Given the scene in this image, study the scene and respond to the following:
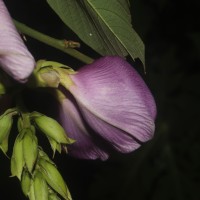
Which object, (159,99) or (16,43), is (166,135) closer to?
(159,99)

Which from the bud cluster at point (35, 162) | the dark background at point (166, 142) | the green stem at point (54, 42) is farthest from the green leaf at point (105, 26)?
the dark background at point (166, 142)

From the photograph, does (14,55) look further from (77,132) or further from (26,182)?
(77,132)

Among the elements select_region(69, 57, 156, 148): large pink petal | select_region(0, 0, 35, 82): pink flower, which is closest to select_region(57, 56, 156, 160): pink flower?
select_region(69, 57, 156, 148): large pink petal

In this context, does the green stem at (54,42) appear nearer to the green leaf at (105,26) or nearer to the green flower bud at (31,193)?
the green leaf at (105,26)

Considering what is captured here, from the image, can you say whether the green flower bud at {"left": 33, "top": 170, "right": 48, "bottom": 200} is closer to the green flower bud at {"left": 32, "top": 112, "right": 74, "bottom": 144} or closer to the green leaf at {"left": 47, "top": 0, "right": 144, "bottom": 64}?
the green flower bud at {"left": 32, "top": 112, "right": 74, "bottom": 144}

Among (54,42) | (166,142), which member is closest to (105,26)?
(54,42)
